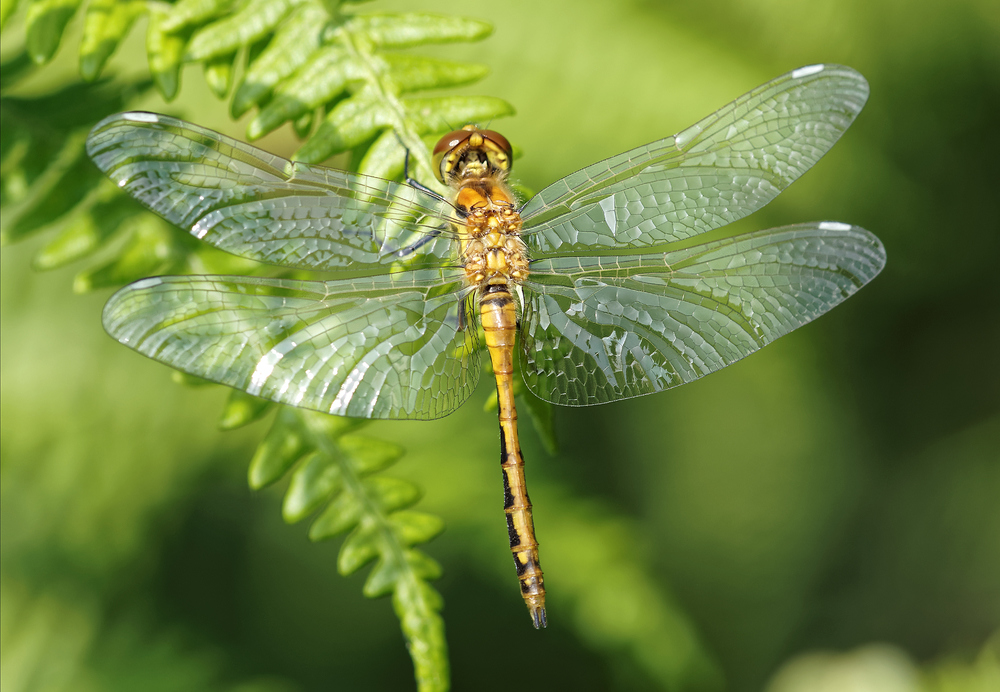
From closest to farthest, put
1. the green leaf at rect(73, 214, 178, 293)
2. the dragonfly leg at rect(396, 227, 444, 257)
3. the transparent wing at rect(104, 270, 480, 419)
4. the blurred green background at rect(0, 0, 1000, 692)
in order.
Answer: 1. the transparent wing at rect(104, 270, 480, 419)
2. the green leaf at rect(73, 214, 178, 293)
3. the dragonfly leg at rect(396, 227, 444, 257)
4. the blurred green background at rect(0, 0, 1000, 692)

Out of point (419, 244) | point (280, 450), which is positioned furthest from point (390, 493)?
point (419, 244)

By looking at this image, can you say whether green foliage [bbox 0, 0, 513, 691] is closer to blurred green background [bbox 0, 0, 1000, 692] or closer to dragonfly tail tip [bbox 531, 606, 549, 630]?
dragonfly tail tip [bbox 531, 606, 549, 630]

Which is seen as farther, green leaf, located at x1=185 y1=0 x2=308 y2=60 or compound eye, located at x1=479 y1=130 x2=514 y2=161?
compound eye, located at x1=479 y1=130 x2=514 y2=161

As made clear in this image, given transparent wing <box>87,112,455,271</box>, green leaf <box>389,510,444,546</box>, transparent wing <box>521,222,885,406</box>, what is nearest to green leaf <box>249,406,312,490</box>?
green leaf <box>389,510,444,546</box>

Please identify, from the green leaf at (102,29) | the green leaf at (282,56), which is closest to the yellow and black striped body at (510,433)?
the green leaf at (282,56)

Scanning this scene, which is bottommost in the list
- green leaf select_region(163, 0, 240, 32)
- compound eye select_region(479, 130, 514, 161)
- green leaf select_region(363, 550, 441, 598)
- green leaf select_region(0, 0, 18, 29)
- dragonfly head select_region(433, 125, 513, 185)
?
green leaf select_region(363, 550, 441, 598)

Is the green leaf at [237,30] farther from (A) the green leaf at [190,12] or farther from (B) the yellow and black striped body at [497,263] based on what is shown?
(B) the yellow and black striped body at [497,263]

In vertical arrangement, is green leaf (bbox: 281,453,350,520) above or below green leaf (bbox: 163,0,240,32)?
below

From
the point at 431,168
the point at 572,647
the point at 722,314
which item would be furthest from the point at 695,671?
the point at 431,168

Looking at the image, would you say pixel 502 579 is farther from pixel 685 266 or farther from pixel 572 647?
pixel 685 266

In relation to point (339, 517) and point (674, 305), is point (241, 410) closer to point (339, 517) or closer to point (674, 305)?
point (339, 517)
